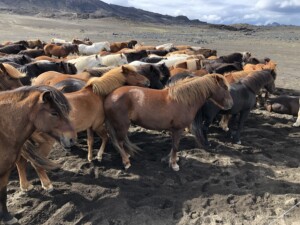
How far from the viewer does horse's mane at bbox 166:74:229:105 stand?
17.8 feet

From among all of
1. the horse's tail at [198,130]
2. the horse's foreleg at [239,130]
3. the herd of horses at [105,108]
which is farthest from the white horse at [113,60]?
the horse's tail at [198,130]

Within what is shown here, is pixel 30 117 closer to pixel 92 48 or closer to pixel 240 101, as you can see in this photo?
pixel 240 101

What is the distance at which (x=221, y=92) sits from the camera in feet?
18.8

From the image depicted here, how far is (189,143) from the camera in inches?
264

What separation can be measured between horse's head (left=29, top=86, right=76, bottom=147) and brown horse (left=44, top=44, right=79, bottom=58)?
14563 millimetres

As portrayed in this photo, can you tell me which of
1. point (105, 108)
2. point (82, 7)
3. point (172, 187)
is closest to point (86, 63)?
point (105, 108)

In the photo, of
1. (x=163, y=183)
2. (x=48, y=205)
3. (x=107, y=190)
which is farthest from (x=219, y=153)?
(x=48, y=205)

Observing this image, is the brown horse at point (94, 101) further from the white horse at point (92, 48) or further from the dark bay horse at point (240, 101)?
the white horse at point (92, 48)

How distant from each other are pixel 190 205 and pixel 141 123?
158 centimetres

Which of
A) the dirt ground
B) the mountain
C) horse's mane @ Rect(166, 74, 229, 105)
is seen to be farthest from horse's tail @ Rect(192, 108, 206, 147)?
the mountain

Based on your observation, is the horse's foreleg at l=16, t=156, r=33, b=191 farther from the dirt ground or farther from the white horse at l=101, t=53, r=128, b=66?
→ the white horse at l=101, t=53, r=128, b=66

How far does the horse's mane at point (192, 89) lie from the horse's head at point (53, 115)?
Result: 2342mm

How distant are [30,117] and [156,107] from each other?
93.3 inches

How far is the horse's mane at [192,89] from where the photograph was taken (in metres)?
5.44
